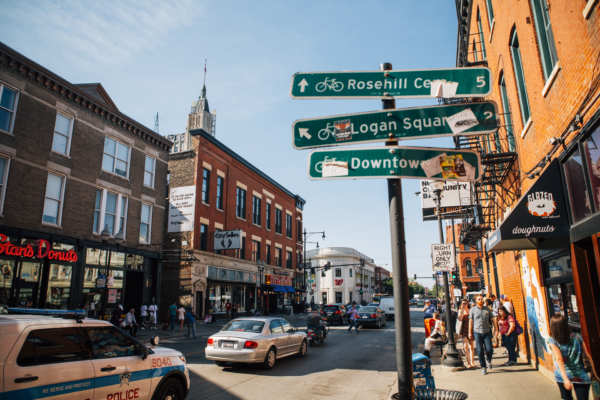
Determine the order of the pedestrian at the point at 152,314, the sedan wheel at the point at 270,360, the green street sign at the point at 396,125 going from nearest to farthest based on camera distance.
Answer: the green street sign at the point at 396,125, the sedan wheel at the point at 270,360, the pedestrian at the point at 152,314

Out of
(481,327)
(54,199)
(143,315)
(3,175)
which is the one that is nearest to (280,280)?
(143,315)

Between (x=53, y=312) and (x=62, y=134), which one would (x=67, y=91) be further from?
(x=53, y=312)

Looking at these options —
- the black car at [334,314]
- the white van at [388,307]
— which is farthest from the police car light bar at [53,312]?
the white van at [388,307]

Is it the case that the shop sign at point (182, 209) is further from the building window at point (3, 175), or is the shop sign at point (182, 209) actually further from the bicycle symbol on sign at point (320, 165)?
the bicycle symbol on sign at point (320, 165)

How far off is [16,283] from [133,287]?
804 centimetres

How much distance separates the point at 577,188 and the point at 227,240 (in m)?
25.9

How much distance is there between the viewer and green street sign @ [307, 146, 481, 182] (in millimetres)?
3674

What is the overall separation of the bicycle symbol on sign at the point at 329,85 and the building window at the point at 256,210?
113 feet

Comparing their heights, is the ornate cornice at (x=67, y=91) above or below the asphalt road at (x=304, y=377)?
above

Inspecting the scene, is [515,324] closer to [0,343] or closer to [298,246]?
[0,343]

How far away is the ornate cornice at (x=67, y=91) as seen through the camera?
17.4 metres

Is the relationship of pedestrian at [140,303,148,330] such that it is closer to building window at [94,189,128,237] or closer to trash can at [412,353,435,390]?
building window at [94,189,128,237]

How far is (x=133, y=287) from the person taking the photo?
24812 mm

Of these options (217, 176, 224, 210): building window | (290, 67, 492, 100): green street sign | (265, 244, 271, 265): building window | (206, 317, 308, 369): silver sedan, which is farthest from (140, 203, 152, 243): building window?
(290, 67, 492, 100): green street sign
